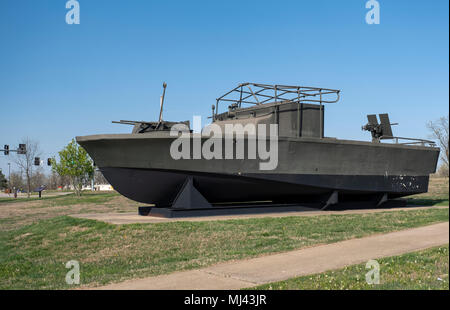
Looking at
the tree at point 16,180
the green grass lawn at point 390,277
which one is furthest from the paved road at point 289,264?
the tree at point 16,180

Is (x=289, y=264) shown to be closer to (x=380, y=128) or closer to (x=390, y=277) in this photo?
(x=390, y=277)

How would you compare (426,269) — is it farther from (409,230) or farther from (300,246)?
(409,230)

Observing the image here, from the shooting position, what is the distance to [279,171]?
15.7 metres

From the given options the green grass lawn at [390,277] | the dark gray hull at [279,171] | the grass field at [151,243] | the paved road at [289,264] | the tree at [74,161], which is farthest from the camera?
the tree at [74,161]

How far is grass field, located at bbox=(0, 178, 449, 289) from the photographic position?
341 inches

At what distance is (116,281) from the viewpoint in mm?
7188

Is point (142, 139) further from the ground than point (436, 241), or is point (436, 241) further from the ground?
point (142, 139)

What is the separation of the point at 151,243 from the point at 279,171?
21.2ft

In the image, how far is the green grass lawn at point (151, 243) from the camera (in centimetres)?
868

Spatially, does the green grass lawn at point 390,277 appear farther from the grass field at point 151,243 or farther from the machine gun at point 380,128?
the machine gun at point 380,128

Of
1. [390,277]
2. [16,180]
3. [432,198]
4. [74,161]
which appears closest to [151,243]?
[390,277]

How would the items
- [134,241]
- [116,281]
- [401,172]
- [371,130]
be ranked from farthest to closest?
1. [371,130]
2. [401,172]
3. [134,241]
4. [116,281]
